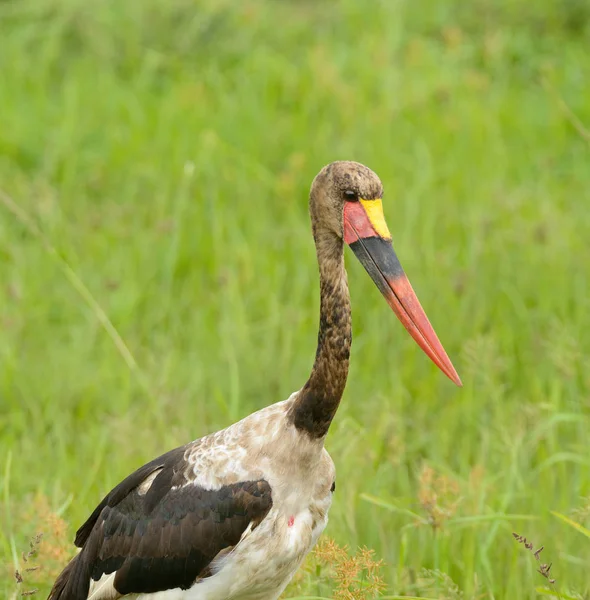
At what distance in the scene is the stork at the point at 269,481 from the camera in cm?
282

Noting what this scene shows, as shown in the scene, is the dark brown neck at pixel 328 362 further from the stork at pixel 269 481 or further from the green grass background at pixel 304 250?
the green grass background at pixel 304 250

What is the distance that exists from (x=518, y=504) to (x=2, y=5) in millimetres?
4751

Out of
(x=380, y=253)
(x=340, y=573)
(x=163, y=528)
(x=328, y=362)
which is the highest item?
(x=380, y=253)

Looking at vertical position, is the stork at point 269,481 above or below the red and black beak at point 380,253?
below

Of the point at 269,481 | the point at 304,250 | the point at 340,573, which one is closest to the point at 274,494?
the point at 269,481

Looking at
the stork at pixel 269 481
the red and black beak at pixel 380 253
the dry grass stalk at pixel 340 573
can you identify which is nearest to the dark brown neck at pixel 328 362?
the stork at pixel 269 481

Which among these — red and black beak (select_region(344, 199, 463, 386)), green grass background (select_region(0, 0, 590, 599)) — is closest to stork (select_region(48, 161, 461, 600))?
red and black beak (select_region(344, 199, 463, 386))

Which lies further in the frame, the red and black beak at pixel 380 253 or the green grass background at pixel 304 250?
the green grass background at pixel 304 250

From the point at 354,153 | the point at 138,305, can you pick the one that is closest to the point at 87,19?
the point at 354,153

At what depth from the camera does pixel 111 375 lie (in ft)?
14.8

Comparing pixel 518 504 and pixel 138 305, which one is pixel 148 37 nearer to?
pixel 138 305

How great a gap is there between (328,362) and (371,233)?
13.2 inches

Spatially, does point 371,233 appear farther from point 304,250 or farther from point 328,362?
point 304,250

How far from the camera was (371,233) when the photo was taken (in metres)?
2.85
